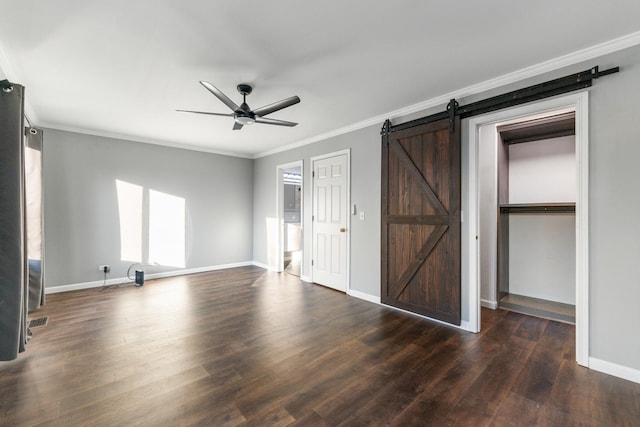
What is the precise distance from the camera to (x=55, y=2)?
1754mm

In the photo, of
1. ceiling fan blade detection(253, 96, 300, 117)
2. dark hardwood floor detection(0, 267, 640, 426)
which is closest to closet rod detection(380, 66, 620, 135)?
ceiling fan blade detection(253, 96, 300, 117)

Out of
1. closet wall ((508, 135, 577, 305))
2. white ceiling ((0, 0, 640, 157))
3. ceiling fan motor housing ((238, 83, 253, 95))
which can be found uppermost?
white ceiling ((0, 0, 640, 157))

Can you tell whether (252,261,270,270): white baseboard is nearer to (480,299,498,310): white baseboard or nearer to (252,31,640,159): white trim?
(252,31,640,159): white trim

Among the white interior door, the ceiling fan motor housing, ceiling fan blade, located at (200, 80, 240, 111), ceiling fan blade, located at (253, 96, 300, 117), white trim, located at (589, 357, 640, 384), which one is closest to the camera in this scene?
white trim, located at (589, 357, 640, 384)

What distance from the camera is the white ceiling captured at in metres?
1.82

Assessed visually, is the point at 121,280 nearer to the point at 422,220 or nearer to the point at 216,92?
the point at 216,92

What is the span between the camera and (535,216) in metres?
3.88

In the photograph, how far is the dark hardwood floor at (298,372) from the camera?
172 cm

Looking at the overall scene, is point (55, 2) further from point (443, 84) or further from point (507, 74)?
point (507, 74)

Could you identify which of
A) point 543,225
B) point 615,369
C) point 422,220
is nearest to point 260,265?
point 422,220

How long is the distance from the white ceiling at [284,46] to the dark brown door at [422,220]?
1.78ft

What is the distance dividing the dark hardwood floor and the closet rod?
2323 mm

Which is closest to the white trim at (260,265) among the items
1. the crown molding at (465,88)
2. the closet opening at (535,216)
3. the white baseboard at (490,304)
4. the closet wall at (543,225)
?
the crown molding at (465,88)

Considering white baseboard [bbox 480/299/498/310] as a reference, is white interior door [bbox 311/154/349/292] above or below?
above
